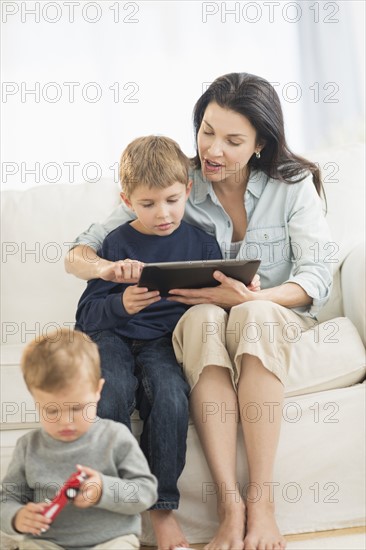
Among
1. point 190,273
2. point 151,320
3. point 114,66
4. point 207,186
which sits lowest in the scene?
point 151,320

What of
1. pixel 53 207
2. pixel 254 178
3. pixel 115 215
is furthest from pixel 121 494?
pixel 53 207

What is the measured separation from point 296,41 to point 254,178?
56.1 inches

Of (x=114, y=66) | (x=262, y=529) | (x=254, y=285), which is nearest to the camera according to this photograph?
(x=262, y=529)

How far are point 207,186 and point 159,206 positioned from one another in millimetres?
298

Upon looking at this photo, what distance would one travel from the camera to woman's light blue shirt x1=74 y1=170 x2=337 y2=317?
2.06 m

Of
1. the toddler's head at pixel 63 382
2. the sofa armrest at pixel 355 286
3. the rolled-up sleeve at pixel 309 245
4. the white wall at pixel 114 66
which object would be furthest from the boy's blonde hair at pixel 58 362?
the white wall at pixel 114 66

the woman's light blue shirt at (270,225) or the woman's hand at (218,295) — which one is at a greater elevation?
the woman's light blue shirt at (270,225)

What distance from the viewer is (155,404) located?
1.70 metres

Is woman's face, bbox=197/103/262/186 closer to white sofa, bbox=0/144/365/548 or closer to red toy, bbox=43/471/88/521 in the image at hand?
white sofa, bbox=0/144/365/548

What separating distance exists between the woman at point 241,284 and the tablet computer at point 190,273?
23 millimetres

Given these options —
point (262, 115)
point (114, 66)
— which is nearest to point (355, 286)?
point (262, 115)

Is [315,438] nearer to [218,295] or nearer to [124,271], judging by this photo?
[218,295]

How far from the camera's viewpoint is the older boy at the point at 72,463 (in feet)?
4.59

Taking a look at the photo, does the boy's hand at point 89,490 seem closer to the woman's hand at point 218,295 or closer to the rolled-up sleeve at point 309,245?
the woman's hand at point 218,295
